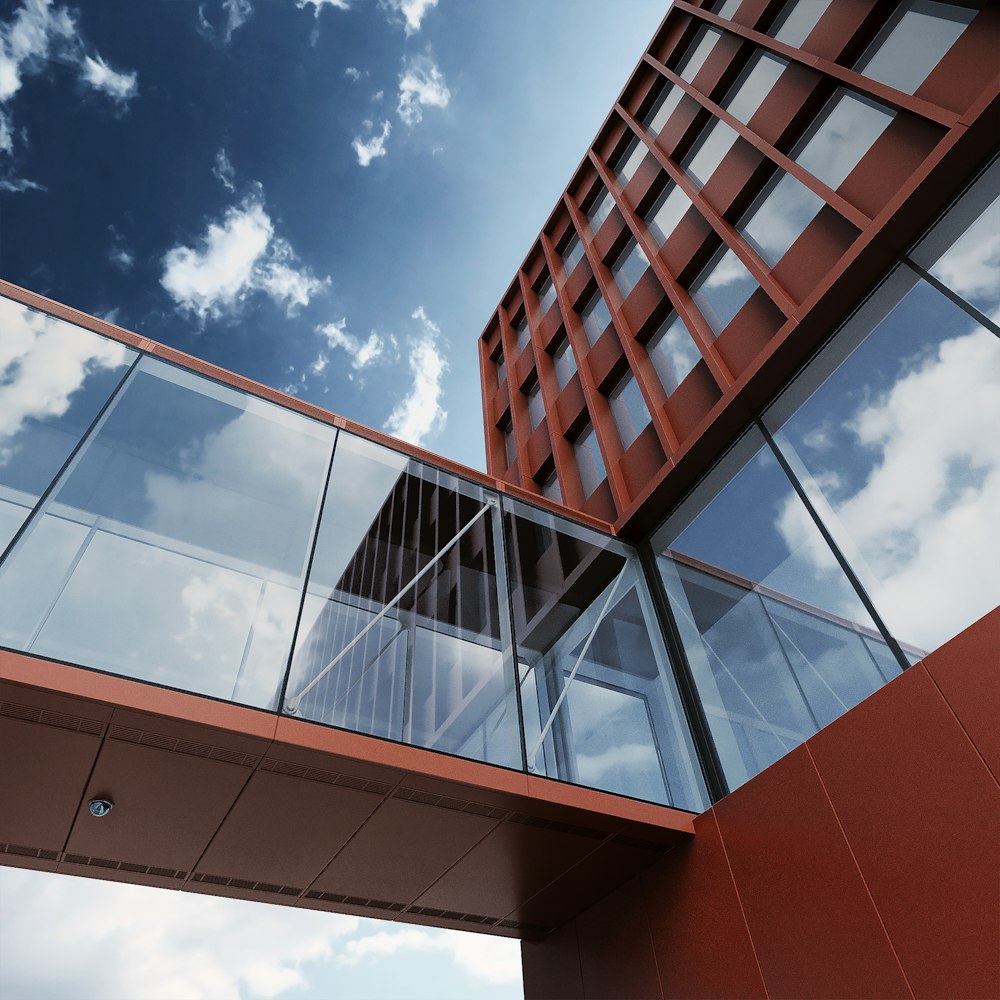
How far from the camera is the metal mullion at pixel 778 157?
289 inches

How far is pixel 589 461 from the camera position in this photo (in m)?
12.1

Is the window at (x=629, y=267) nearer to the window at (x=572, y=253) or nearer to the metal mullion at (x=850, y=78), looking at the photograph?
the window at (x=572, y=253)

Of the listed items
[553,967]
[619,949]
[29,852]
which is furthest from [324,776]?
[553,967]

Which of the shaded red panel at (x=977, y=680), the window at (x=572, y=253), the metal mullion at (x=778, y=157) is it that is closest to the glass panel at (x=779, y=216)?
the metal mullion at (x=778, y=157)

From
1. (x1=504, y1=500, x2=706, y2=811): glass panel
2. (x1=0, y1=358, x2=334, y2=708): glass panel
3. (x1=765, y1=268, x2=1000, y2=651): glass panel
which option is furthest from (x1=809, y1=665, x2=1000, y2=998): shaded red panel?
(x1=0, y1=358, x2=334, y2=708): glass panel

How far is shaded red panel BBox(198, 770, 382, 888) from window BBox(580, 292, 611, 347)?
955cm

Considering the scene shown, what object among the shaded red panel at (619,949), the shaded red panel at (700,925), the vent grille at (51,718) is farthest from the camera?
the shaded red panel at (619,949)

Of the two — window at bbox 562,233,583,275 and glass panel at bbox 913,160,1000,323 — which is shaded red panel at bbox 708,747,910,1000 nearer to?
glass panel at bbox 913,160,1000,323

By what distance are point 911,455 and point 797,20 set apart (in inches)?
319

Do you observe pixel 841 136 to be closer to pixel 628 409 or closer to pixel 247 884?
pixel 628 409

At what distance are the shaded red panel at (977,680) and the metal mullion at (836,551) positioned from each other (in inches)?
14.6

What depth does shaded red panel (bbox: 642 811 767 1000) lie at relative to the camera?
5.55m

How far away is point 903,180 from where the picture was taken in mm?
7102

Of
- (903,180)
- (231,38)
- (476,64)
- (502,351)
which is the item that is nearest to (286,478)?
(903,180)
